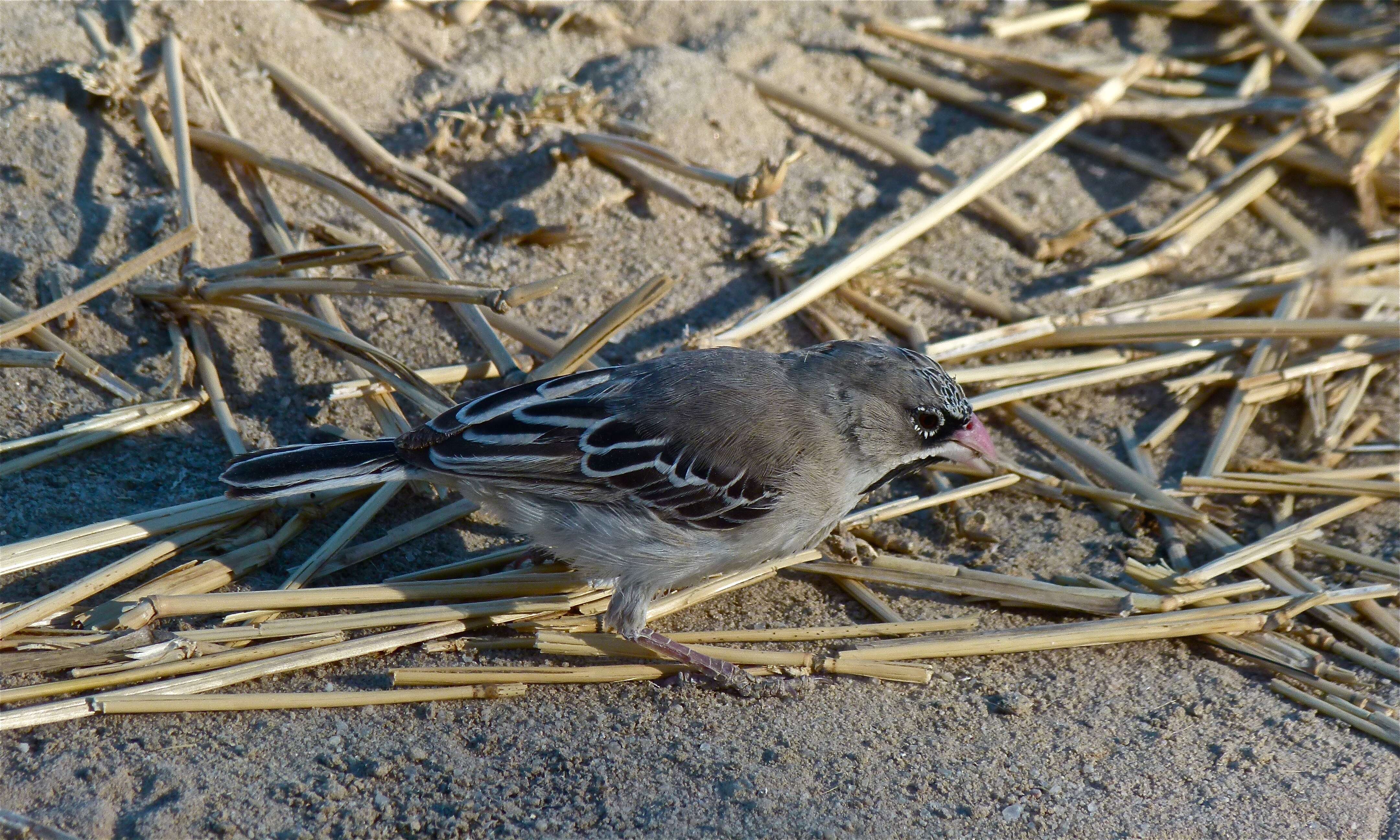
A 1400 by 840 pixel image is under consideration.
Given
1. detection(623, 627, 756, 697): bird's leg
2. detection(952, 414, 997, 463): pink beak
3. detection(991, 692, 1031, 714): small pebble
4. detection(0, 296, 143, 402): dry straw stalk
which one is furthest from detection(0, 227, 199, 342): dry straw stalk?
detection(991, 692, 1031, 714): small pebble

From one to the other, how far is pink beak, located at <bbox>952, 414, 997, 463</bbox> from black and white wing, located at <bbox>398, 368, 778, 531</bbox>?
0.84 meters

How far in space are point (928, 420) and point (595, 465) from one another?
1273mm

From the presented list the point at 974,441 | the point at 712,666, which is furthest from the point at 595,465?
the point at 974,441

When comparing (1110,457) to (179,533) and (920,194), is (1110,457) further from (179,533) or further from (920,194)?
(179,533)

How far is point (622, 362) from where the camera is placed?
5.45 metres

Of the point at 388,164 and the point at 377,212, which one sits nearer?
the point at 377,212

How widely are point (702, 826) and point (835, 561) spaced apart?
60.9 inches

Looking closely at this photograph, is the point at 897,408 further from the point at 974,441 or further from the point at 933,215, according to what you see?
the point at 933,215

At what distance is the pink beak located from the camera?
458 centimetres

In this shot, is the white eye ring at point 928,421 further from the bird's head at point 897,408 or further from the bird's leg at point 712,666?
the bird's leg at point 712,666

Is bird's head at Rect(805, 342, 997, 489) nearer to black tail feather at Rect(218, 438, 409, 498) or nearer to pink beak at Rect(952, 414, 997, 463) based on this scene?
pink beak at Rect(952, 414, 997, 463)

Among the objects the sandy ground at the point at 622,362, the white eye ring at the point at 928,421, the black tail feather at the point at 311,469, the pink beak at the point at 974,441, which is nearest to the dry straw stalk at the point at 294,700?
the sandy ground at the point at 622,362

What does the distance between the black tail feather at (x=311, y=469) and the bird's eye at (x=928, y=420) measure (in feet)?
6.25

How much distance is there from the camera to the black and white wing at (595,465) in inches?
166
